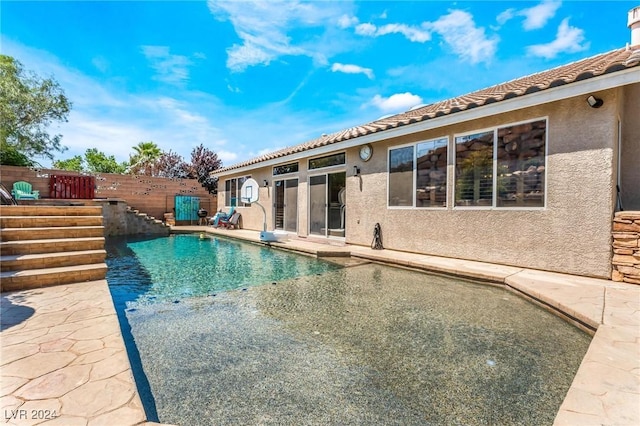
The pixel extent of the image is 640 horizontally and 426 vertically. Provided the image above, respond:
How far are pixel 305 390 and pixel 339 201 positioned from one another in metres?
8.58

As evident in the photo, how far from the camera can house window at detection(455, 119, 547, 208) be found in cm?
602

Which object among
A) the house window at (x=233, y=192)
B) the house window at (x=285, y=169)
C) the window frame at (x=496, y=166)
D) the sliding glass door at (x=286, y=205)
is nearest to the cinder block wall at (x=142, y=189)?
the house window at (x=233, y=192)

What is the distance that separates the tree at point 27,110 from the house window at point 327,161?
1859 cm

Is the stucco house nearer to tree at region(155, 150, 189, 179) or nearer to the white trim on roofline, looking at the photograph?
the white trim on roofline

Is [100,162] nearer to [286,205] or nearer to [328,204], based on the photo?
[286,205]

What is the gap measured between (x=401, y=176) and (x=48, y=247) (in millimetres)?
8100

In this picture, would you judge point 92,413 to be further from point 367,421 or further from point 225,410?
point 367,421

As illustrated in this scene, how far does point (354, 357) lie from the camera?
114 inches

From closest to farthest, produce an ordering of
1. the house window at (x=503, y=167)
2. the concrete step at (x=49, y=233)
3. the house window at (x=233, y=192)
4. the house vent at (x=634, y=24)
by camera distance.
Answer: the concrete step at (x=49, y=233) → the house window at (x=503, y=167) → the house vent at (x=634, y=24) → the house window at (x=233, y=192)

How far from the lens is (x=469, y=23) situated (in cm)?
910

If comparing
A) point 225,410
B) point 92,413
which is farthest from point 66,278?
point 225,410

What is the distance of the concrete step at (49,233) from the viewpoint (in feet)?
16.9

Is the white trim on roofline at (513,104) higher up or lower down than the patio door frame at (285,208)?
higher up

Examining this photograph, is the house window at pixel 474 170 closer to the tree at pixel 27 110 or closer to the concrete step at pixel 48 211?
the concrete step at pixel 48 211
